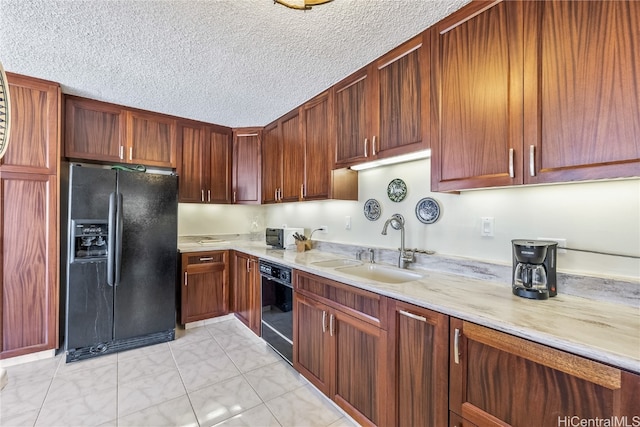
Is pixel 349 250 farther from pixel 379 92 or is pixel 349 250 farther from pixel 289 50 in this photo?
pixel 289 50

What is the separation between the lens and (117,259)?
7.93 ft

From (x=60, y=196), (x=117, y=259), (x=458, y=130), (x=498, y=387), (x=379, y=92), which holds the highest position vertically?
(x=379, y=92)

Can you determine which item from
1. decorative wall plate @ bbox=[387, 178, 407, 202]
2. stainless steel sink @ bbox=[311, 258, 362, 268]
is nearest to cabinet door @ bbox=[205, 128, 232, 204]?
stainless steel sink @ bbox=[311, 258, 362, 268]

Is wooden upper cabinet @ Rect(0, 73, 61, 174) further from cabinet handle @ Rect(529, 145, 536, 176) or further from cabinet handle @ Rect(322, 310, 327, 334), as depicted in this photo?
cabinet handle @ Rect(529, 145, 536, 176)

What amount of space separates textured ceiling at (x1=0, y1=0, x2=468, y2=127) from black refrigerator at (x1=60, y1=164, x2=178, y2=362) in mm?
807

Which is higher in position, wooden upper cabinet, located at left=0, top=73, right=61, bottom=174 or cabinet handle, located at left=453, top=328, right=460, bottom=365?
wooden upper cabinet, located at left=0, top=73, right=61, bottom=174

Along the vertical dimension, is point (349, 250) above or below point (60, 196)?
below

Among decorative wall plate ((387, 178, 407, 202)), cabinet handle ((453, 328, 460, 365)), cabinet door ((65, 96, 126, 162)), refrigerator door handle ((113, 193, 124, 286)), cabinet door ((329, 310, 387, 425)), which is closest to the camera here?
cabinet handle ((453, 328, 460, 365))

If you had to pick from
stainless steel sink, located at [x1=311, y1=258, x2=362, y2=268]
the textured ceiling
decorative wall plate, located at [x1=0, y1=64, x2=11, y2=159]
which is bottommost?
stainless steel sink, located at [x1=311, y1=258, x2=362, y2=268]

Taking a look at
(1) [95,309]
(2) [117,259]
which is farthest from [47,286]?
(2) [117,259]

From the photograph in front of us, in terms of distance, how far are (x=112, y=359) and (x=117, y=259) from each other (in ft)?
2.81

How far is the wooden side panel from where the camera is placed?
3409mm

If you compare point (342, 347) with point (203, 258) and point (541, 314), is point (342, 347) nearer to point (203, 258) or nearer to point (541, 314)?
point (541, 314)

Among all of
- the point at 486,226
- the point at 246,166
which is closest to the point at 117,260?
the point at 246,166
